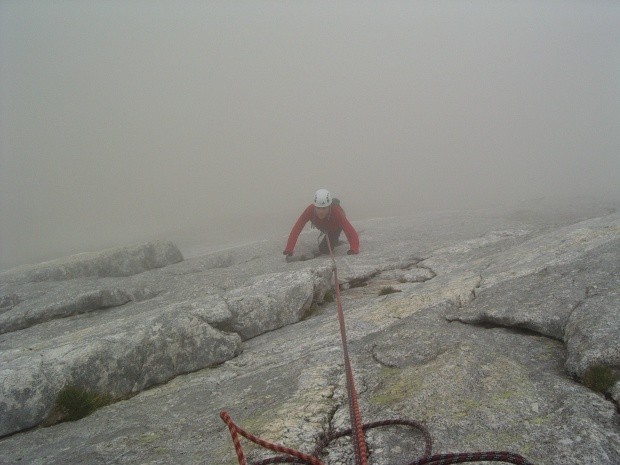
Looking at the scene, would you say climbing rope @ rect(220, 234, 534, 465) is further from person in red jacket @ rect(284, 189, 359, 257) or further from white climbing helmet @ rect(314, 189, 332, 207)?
white climbing helmet @ rect(314, 189, 332, 207)

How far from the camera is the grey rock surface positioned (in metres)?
4.18

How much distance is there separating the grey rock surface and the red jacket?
2.13 m

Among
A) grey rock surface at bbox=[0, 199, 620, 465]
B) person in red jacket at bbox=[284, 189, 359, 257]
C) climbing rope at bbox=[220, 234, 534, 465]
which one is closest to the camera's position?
climbing rope at bbox=[220, 234, 534, 465]

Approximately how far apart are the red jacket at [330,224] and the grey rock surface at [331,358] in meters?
2.13

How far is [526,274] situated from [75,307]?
10.9 m

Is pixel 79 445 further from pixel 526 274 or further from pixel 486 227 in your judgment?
pixel 486 227

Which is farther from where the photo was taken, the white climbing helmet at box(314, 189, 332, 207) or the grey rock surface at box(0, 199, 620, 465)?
the white climbing helmet at box(314, 189, 332, 207)

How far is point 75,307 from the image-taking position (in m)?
10.1

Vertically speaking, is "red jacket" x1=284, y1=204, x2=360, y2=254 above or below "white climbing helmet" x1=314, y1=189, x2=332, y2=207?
below

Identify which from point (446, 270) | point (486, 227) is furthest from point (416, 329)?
point (486, 227)

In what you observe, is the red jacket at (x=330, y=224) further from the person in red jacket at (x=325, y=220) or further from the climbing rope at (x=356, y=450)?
the climbing rope at (x=356, y=450)

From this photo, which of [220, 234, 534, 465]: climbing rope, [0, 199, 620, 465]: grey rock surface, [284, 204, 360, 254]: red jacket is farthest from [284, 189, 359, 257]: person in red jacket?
[220, 234, 534, 465]: climbing rope

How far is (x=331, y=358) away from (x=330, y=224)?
8120mm

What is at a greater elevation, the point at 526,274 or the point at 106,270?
the point at 106,270
